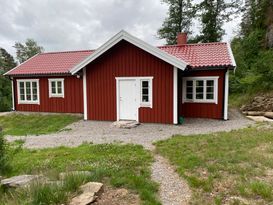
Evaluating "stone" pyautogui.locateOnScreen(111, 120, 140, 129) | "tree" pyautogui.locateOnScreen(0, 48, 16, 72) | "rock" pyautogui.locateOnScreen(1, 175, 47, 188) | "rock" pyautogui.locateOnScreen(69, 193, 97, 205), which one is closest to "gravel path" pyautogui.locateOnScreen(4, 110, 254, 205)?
"stone" pyautogui.locateOnScreen(111, 120, 140, 129)

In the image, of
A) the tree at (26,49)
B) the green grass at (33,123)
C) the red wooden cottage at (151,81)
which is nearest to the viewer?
the red wooden cottage at (151,81)

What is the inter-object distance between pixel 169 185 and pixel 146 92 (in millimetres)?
7784

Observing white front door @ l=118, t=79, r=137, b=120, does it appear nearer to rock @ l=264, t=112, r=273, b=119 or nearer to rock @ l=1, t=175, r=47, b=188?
rock @ l=264, t=112, r=273, b=119

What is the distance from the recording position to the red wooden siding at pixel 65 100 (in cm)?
1507

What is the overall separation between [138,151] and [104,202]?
3.27 meters

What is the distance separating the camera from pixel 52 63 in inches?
659

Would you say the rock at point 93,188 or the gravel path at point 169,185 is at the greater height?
the rock at point 93,188

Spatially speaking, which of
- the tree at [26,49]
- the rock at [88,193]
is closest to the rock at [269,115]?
the rock at [88,193]

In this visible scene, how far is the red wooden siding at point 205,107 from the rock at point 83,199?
8725mm

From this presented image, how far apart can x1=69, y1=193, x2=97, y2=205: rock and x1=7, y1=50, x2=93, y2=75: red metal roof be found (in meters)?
11.9

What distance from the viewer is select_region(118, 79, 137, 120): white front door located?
1238cm

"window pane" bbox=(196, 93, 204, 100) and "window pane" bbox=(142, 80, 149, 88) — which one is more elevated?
"window pane" bbox=(142, 80, 149, 88)

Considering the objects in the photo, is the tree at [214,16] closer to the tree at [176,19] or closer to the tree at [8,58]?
the tree at [176,19]

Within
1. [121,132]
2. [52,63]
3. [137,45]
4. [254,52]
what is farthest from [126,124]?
[254,52]
